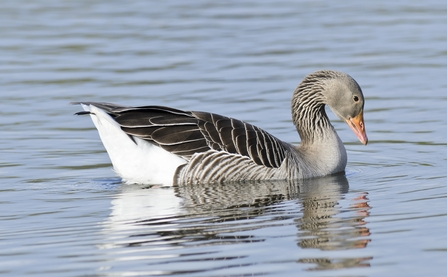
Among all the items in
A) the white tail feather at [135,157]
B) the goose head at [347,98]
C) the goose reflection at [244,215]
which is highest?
the goose head at [347,98]

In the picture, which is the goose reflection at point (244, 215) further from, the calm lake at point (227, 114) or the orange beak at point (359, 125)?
the orange beak at point (359, 125)

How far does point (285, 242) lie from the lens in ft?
28.4

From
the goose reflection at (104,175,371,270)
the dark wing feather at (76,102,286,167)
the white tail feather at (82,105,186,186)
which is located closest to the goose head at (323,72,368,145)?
the goose reflection at (104,175,371,270)

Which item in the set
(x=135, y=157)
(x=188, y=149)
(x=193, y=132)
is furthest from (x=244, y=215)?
(x=135, y=157)

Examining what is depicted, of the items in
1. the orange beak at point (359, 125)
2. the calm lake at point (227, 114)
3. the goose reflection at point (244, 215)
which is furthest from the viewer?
the orange beak at point (359, 125)

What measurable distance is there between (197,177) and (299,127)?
6.20ft

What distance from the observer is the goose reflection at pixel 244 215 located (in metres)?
8.72

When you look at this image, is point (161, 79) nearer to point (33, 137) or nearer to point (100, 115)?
point (33, 137)

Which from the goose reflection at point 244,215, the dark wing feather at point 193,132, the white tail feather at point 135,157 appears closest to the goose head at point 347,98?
the goose reflection at point 244,215

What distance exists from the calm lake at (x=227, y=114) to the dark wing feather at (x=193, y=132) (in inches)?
19.4

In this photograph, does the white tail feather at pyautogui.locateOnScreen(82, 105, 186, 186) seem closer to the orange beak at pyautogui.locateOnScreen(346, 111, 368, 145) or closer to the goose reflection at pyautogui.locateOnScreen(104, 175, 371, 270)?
the goose reflection at pyautogui.locateOnScreen(104, 175, 371, 270)

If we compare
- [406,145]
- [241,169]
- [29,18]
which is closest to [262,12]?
[29,18]

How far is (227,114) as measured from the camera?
1528 cm

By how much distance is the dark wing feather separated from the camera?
11.7 meters
